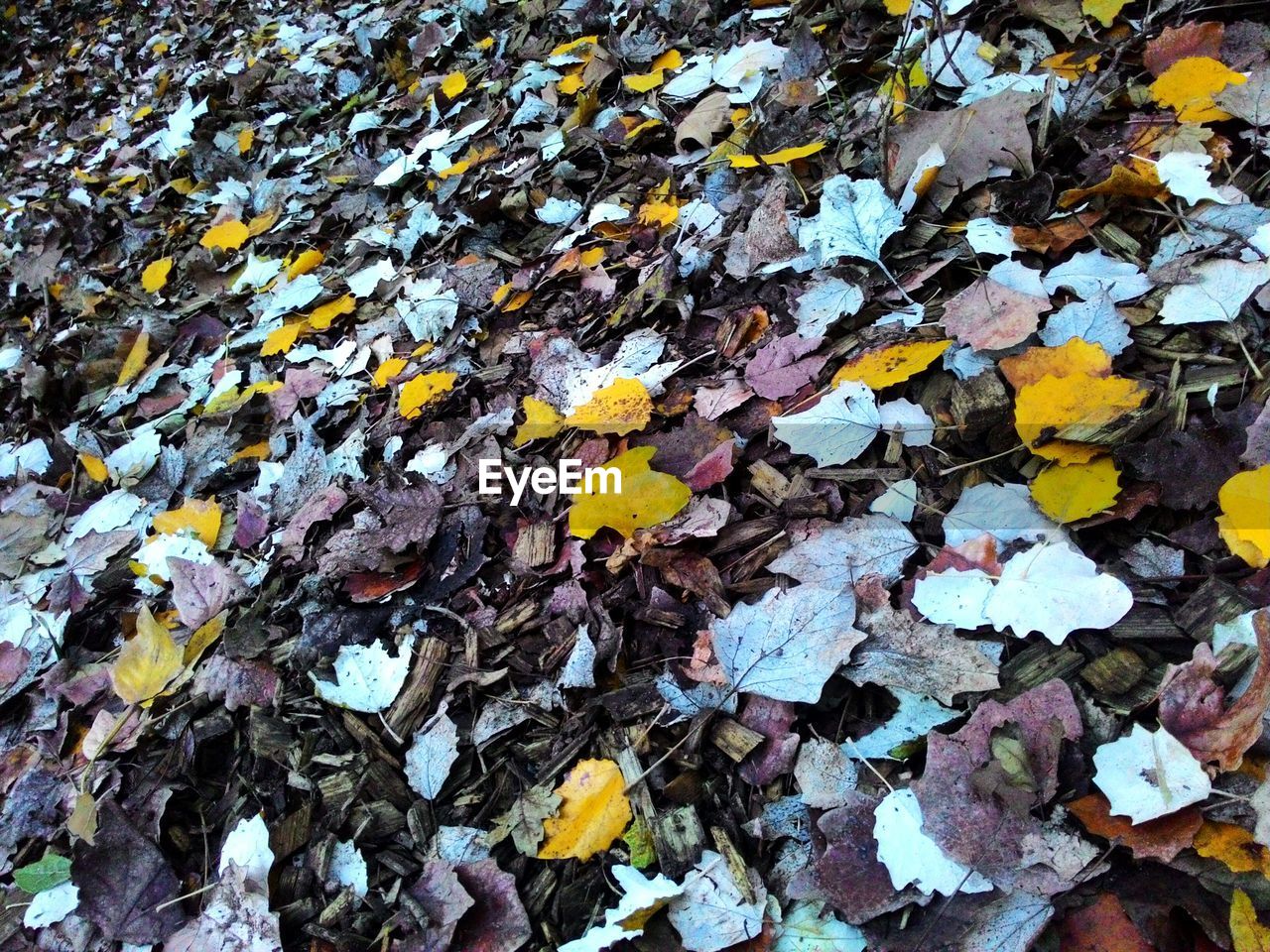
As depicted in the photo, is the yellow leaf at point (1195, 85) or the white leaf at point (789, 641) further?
the yellow leaf at point (1195, 85)

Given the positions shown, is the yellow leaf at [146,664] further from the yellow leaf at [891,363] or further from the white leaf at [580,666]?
the yellow leaf at [891,363]

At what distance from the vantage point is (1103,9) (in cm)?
190

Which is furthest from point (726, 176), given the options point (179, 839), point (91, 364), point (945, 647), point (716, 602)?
point (91, 364)

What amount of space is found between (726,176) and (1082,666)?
1454 mm

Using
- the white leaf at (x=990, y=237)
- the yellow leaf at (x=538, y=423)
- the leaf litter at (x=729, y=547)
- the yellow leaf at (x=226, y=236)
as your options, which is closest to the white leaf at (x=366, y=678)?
the leaf litter at (x=729, y=547)

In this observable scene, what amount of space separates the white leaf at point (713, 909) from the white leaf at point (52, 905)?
3.66 feet

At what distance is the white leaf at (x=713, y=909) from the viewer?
113 centimetres

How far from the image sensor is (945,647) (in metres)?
1.24

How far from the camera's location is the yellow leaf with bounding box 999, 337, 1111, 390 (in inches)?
54.7

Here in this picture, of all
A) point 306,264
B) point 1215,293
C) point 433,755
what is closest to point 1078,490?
point 1215,293

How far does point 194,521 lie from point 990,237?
6.47 feet

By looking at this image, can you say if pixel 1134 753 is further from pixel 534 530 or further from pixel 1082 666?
pixel 534 530

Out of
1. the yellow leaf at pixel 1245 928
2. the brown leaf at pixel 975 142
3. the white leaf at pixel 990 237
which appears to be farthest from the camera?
the brown leaf at pixel 975 142

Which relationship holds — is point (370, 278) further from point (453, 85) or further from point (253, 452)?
point (453, 85)
